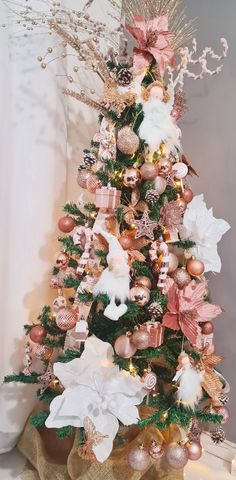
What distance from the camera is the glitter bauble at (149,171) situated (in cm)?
106

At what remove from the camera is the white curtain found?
50.2 inches

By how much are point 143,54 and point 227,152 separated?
466mm

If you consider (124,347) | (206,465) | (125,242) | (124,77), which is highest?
(124,77)

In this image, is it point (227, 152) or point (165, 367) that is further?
point (227, 152)

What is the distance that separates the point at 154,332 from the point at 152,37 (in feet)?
2.43

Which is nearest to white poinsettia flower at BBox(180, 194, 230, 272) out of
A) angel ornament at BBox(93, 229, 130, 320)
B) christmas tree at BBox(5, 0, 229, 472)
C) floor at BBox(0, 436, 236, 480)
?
christmas tree at BBox(5, 0, 229, 472)

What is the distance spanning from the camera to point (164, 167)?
3.61ft

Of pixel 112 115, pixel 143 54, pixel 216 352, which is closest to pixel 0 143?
pixel 112 115

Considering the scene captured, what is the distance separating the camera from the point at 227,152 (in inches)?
56.5

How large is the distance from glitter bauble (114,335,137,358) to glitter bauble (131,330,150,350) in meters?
0.01

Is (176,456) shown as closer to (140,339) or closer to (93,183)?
(140,339)

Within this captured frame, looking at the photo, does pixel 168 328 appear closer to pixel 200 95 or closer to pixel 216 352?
pixel 216 352

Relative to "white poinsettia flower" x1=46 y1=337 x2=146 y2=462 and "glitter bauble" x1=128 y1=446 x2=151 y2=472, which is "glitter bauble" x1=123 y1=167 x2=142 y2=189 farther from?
"glitter bauble" x1=128 y1=446 x2=151 y2=472

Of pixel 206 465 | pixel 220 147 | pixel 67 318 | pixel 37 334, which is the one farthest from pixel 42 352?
pixel 220 147
